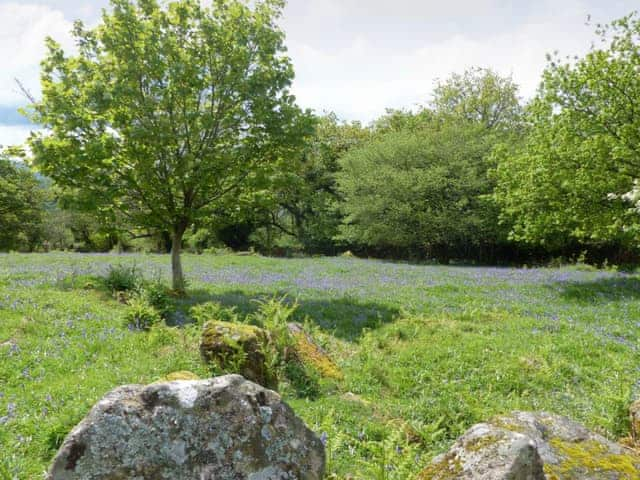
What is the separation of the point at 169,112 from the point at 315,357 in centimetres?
1083

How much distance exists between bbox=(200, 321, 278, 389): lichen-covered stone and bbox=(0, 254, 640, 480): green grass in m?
0.35

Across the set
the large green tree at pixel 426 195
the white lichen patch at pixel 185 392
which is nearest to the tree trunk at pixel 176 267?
the white lichen patch at pixel 185 392

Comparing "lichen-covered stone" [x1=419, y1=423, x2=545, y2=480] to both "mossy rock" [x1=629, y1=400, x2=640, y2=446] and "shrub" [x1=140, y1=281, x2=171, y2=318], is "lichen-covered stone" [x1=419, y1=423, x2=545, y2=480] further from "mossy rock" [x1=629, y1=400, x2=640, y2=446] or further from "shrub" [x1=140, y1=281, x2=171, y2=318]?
"shrub" [x1=140, y1=281, x2=171, y2=318]

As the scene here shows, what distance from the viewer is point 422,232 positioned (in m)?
35.6

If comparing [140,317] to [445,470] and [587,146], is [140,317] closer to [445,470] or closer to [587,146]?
[445,470]

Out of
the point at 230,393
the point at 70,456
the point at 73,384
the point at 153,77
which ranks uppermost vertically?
the point at 153,77

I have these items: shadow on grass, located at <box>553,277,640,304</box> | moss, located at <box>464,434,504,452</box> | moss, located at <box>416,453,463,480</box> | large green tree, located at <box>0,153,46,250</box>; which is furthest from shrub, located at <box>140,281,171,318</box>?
large green tree, located at <box>0,153,46,250</box>

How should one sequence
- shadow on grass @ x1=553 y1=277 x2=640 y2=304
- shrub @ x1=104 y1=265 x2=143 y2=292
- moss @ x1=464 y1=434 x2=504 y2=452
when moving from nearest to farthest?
moss @ x1=464 y1=434 x2=504 y2=452 → shrub @ x1=104 y1=265 x2=143 y2=292 → shadow on grass @ x1=553 y1=277 x2=640 y2=304

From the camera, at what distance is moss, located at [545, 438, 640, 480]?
3.68 m

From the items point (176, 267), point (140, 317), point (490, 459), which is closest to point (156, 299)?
point (140, 317)

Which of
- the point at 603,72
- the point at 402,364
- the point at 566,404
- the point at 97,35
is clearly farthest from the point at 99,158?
the point at 603,72

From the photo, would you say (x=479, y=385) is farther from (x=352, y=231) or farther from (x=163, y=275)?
(x=352, y=231)

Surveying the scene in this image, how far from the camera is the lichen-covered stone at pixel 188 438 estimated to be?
9.96 ft

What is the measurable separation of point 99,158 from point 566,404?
1446 centimetres
